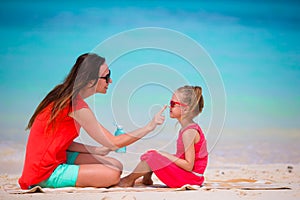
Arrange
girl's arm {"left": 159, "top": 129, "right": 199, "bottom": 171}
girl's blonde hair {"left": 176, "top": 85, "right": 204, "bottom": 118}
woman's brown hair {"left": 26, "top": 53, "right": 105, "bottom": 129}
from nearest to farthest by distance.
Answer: woman's brown hair {"left": 26, "top": 53, "right": 105, "bottom": 129}
girl's arm {"left": 159, "top": 129, "right": 199, "bottom": 171}
girl's blonde hair {"left": 176, "top": 85, "right": 204, "bottom": 118}

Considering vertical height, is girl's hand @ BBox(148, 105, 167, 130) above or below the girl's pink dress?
above

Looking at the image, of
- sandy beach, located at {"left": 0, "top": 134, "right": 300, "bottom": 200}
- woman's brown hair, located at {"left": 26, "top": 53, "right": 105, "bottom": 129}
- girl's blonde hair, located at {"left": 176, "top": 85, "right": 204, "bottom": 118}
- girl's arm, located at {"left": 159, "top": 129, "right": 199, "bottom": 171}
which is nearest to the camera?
sandy beach, located at {"left": 0, "top": 134, "right": 300, "bottom": 200}

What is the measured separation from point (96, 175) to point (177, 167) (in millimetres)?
517

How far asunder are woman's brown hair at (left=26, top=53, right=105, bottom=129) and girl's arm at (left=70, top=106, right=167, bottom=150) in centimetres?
10

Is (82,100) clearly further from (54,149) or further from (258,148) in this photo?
(258,148)

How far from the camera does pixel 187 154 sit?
8.97 feet

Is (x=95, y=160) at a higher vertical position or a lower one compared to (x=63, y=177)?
higher

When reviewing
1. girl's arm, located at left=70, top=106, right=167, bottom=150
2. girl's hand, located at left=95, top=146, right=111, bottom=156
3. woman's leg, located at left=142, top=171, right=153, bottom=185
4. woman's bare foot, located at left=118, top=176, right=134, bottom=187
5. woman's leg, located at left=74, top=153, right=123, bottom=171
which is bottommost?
woman's bare foot, located at left=118, top=176, right=134, bottom=187

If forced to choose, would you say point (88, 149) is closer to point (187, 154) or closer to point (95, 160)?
point (95, 160)

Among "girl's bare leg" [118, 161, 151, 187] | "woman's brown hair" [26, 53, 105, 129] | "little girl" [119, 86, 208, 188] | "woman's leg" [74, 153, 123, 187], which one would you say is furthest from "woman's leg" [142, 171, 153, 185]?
"woman's brown hair" [26, 53, 105, 129]

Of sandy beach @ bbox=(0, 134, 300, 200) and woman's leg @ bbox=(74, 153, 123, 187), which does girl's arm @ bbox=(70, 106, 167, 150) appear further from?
sandy beach @ bbox=(0, 134, 300, 200)

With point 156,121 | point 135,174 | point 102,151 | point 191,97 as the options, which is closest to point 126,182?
point 135,174

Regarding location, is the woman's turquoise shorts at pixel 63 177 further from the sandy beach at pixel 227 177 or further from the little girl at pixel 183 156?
the little girl at pixel 183 156

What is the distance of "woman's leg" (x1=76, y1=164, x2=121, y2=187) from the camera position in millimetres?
2660
